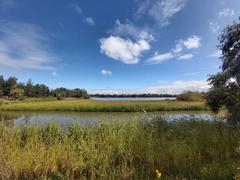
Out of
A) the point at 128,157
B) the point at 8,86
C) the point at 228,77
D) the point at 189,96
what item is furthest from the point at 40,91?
the point at 128,157

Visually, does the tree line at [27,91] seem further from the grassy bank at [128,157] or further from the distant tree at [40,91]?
the grassy bank at [128,157]

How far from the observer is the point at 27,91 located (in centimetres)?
8350

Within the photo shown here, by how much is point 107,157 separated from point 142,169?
0.70 metres

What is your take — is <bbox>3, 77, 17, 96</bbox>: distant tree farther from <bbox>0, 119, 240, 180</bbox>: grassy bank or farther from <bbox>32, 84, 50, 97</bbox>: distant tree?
<bbox>0, 119, 240, 180</bbox>: grassy bank

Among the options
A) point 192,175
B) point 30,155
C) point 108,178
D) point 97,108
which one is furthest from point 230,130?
point 97,108

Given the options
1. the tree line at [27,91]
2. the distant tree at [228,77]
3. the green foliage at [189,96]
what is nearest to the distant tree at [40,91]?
the tree line at [27,91]

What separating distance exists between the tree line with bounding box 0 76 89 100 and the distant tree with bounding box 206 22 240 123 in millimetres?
66485

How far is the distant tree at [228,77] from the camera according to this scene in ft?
25.2

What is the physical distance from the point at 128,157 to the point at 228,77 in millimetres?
5243

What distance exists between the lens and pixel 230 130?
19.4 ft

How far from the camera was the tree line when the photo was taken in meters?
70.4

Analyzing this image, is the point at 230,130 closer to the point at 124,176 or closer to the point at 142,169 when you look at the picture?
the point at 142,169

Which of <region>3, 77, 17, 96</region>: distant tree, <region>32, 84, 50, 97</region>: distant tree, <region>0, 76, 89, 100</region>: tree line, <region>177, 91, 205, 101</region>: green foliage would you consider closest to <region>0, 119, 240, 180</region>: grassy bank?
<region>177, 91, 205, 101</region>: green foliage

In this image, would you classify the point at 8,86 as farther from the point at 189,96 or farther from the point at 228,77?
the point at 228,77
